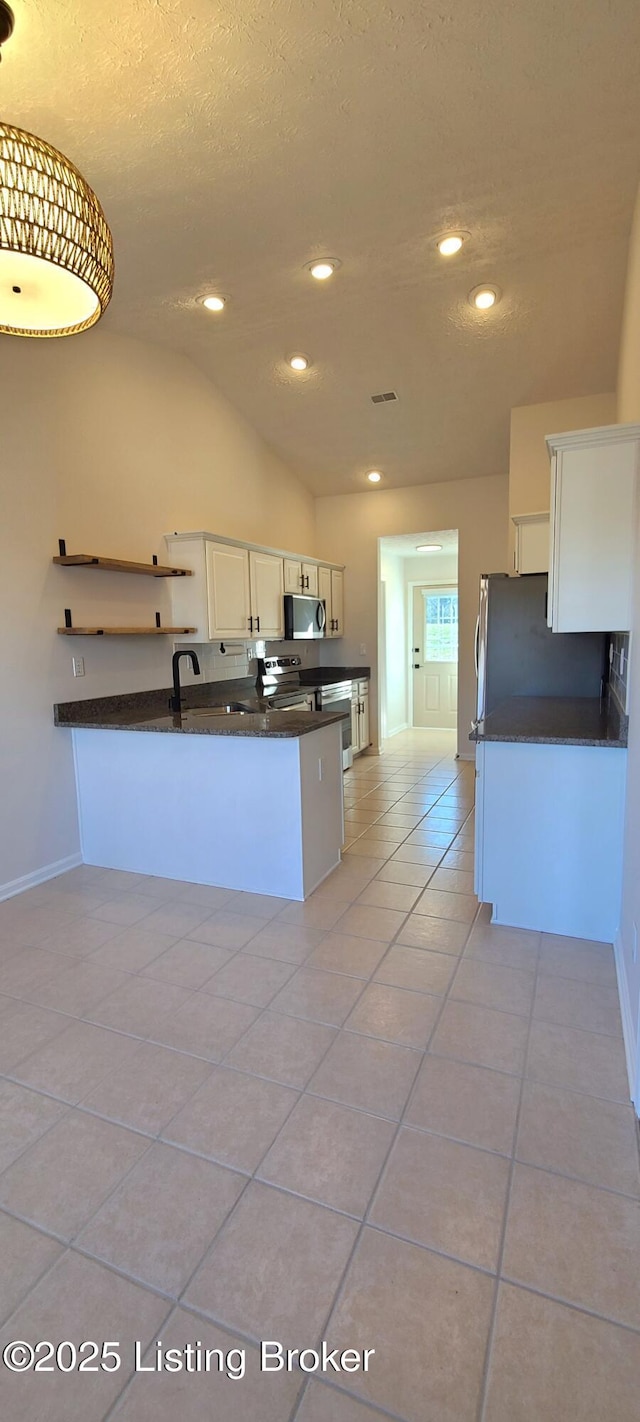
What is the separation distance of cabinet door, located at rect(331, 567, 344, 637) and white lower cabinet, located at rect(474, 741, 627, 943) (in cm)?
365

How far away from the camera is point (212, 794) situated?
10.0ft

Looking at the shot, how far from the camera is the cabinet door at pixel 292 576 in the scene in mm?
5048

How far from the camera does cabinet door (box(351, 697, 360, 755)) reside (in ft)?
19.5

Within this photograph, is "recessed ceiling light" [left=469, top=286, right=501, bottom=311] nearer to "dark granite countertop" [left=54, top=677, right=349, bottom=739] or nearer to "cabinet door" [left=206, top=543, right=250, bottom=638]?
"cabinet door" [left=206, top=543, right=250, bottom=638]

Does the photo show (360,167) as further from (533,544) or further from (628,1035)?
(628,1035)

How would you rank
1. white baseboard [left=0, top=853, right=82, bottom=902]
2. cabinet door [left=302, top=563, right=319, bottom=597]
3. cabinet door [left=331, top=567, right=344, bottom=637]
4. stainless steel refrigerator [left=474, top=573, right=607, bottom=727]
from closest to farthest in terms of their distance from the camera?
1. white baseboard [left=0, top=853, right=82, bottom=902]
2. stainless steel refrigerator [left=474, top=573, right=607, bottom=727]
3. cabinet door [left=302, top=563, right=319, bottom=597]
4. cabinet door [left=331, top=567, right=344, bottom=637]

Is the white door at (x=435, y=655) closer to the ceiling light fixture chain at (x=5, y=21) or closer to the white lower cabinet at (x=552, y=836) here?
the white lower cabinet at (x=552, y=836)

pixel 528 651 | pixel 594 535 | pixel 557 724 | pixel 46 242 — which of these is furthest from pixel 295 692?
pixel 46 242

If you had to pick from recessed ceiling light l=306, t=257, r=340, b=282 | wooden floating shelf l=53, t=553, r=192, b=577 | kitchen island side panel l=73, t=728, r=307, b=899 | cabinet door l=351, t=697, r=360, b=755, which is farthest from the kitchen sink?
recessed ceiling light l=306, t=257, r=340, b=282

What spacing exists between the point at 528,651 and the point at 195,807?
2.28 m

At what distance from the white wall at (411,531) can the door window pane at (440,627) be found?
6.54 ft

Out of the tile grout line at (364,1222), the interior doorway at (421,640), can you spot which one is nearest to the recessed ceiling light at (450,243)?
the tile grout line at (364,1222)

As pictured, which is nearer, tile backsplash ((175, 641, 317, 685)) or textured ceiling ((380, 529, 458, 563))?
tile backsplash ((175, 641, 317, 685))

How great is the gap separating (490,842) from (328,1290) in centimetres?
168
